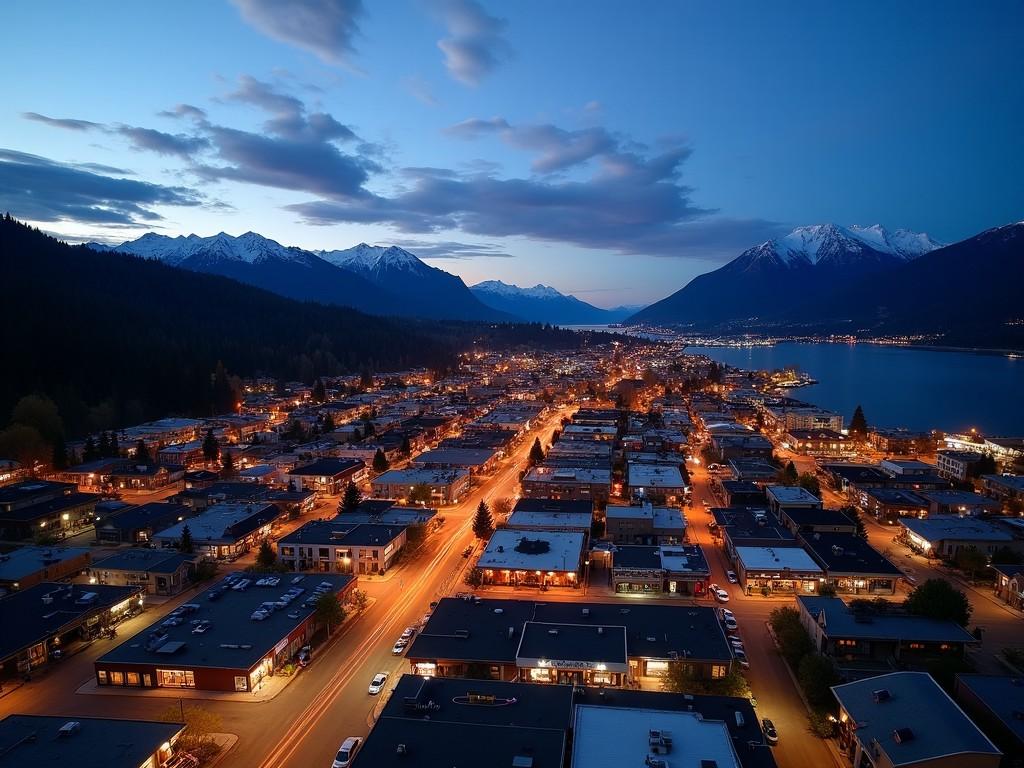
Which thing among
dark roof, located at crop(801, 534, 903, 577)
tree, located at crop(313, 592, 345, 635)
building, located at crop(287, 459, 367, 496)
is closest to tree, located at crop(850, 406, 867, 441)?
dark roof, located at crop(801, 534, 903, 577)

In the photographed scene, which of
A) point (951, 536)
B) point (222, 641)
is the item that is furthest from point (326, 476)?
point (951, 536)

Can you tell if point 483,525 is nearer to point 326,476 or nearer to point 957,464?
point 326,476

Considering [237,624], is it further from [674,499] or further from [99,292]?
[99,292]

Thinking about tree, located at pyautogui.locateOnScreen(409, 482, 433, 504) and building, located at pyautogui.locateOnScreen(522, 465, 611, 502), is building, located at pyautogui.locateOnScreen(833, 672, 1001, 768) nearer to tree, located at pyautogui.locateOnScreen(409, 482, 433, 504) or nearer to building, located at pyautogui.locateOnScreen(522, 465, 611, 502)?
building, located at pyautogui.locateOnScreen(522, 465, 611, 502)

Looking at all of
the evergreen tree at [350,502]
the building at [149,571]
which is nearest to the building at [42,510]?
the building at [149,571]

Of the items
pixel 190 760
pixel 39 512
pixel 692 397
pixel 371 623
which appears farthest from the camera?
pixel 692 397

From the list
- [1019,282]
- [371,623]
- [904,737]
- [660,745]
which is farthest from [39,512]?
[1019,282]

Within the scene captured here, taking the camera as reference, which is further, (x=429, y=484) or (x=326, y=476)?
(x=326, y=476)
